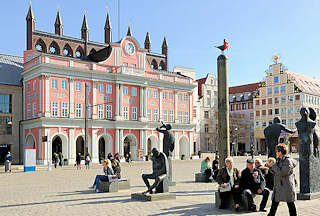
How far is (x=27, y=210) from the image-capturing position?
10.7 metres

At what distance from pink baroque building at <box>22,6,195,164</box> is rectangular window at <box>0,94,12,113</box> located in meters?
1.92

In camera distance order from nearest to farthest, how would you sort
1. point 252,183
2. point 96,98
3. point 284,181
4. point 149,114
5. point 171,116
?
point 284,181 → point 252,183 → point 96,98 → point 149,114 → point 171,116

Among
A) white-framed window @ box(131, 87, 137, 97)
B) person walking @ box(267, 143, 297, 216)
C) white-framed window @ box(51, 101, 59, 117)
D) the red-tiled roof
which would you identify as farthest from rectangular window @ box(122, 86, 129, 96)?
person walking @ box(267, 143, 297, 216)

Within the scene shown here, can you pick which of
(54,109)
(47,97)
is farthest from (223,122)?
(54,109)

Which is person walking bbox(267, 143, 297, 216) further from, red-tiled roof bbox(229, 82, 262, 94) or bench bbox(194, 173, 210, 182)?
red-tiled roof bbox(229, 82, 262, 94)

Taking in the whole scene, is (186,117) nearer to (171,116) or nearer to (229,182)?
(171,116)

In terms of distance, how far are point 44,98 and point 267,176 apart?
3797 centimetres

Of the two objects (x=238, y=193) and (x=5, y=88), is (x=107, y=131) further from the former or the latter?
(x=238, y=193)

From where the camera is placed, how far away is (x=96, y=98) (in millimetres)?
50094

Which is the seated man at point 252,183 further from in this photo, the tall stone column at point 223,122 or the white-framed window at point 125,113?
the white-framed window at point 125,113

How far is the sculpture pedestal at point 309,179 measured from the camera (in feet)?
37.7

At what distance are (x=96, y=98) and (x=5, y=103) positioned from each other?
36.4ft

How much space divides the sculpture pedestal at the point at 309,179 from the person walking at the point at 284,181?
149 inches

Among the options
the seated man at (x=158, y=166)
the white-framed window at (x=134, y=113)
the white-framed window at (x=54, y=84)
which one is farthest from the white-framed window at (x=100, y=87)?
the seated man at (x=158, y=166)
